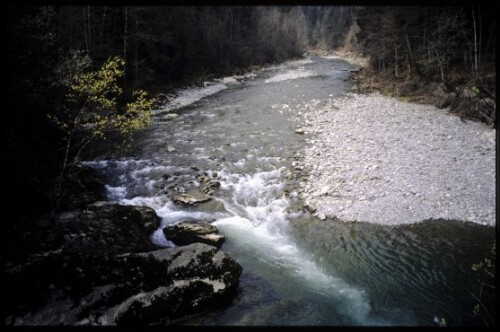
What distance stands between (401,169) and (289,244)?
5003 millimetres

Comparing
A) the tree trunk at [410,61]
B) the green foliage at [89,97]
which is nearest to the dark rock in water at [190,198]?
the green foliage at [89,97]

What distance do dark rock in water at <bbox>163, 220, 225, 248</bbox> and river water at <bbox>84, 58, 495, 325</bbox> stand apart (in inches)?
10.4

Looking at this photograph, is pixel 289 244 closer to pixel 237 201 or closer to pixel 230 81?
pixel 237 201

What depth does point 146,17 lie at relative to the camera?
23688mm

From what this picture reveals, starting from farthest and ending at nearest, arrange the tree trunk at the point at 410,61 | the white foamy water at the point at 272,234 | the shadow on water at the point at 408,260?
the tree trunk at the point at 410,61
the white foamy water at the point at 272,234
the shadow on water at the point at 408,260

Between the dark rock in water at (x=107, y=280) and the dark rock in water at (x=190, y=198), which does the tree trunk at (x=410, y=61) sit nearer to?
the dark rock in water at (x=190, y=198)

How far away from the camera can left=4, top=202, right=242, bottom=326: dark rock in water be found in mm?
5391

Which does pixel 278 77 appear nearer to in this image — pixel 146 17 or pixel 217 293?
pixel 146 17

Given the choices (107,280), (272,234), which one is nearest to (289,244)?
(272,234)

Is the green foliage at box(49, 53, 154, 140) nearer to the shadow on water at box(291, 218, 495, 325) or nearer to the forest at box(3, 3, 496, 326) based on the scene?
the forest at box(3, 3, 496, 326)

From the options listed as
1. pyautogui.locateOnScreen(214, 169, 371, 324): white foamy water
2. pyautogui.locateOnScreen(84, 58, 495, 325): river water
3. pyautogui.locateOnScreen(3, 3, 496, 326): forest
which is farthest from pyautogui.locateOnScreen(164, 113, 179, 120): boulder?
pyautogui.locateOnScreen(214, 169, 371, 324): white foamy water

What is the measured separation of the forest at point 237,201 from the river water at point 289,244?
4cm

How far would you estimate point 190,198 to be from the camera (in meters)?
10.6

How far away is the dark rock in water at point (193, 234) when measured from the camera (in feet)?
27.9
